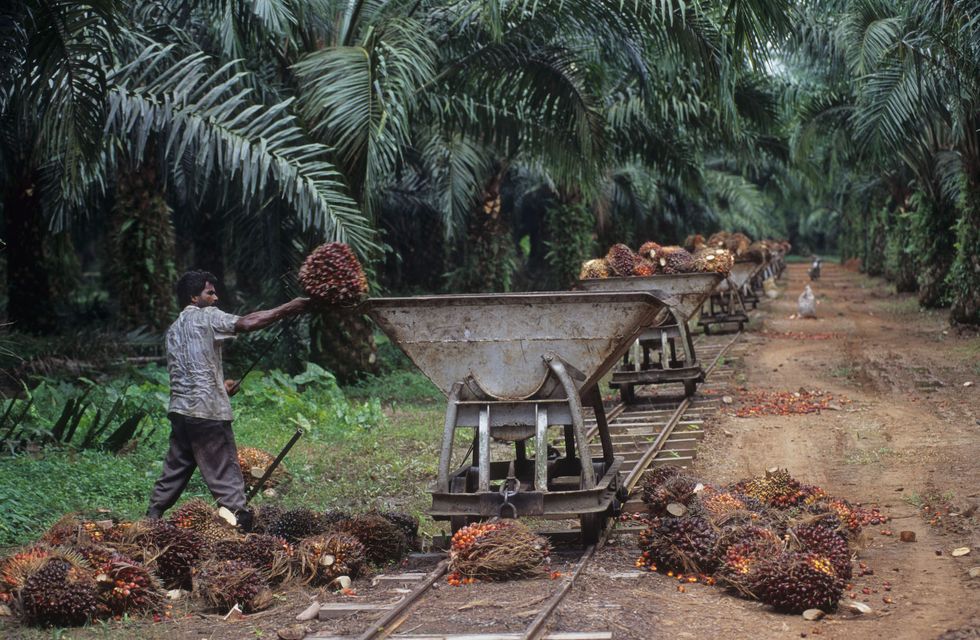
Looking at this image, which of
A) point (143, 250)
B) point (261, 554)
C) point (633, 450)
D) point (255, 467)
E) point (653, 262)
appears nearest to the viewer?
point (261, 554)

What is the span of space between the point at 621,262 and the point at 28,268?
951 cm

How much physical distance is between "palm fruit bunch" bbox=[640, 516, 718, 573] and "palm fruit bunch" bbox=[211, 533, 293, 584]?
216cm

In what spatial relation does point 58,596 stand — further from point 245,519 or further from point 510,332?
point 510,332

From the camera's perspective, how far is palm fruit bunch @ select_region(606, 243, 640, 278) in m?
14.2

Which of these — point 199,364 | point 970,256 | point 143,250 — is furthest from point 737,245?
point 199,364

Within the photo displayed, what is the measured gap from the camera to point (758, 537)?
6.25 meters

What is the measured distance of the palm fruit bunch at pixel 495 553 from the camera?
617cm

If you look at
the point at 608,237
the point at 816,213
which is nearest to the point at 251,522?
the point at 608,237

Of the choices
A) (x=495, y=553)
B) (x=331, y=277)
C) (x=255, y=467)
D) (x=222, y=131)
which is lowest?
(x=255, y=467)

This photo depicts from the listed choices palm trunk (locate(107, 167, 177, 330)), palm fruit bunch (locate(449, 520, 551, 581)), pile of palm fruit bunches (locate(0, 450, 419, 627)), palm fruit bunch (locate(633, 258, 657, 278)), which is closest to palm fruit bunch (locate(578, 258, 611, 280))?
palm fruit bunch (locate(633, 258, 657, 278))

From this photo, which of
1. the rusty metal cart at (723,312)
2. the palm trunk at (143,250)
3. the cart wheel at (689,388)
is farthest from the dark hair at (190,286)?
the rusty metal cart at (723,312)

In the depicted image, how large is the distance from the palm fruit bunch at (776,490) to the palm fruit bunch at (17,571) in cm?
449

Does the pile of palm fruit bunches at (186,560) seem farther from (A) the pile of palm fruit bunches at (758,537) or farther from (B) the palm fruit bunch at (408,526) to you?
(A) the pile of palm fruit bunches at (758,537)

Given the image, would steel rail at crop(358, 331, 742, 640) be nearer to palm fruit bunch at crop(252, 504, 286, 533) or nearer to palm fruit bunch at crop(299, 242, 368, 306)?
palm fruit bunch at crop(252, 504, 286, 533)
